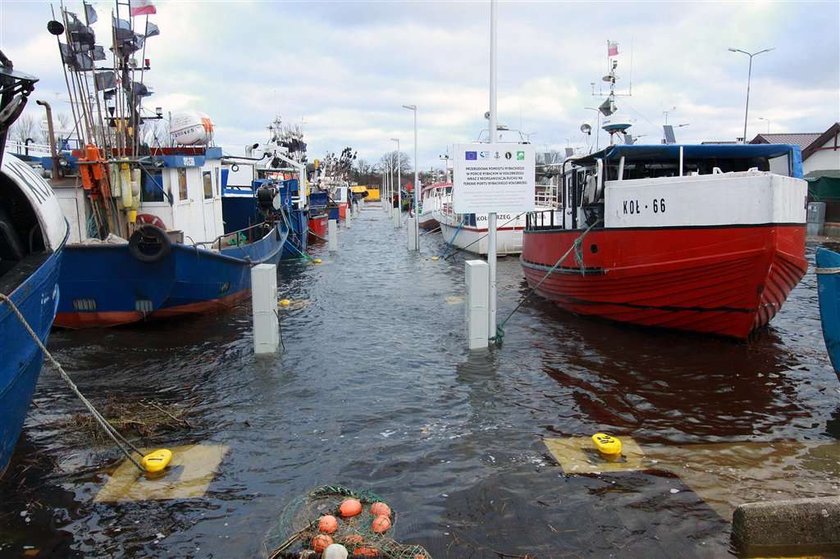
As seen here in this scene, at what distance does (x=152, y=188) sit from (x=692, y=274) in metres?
10.4

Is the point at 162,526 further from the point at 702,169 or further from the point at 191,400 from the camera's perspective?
the point at 702,169

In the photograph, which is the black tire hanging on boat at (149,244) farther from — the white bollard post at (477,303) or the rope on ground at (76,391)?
the white bollard post at (477,303)

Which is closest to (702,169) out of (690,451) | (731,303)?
(731,303)

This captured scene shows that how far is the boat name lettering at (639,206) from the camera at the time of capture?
30.7ft

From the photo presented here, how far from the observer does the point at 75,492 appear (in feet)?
16.7

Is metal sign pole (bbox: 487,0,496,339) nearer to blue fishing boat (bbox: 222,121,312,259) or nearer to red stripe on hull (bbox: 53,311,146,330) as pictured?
red stripe on hull (bbox: 53,311,146,330)

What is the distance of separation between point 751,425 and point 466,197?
15.5 ft

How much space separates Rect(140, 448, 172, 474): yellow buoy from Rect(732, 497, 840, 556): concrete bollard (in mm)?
4673

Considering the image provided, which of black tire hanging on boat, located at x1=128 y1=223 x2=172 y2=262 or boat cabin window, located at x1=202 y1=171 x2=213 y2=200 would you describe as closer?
black tire hanging on boat, located at x1=128 y1=223 x2=172 y2=262

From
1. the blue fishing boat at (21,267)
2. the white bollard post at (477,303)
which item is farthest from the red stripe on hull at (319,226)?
the blue fishing boat at (21,267)

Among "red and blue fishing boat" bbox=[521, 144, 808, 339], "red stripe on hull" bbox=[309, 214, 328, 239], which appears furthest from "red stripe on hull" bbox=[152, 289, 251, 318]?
"red stripe on hull" bbox=[309, 214, 328, 239]

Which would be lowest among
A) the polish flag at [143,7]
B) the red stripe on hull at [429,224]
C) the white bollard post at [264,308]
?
the white bollard post at [264,308]

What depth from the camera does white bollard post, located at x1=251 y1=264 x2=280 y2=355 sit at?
9125 millimetres

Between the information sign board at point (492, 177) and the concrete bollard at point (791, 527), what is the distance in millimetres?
5699
